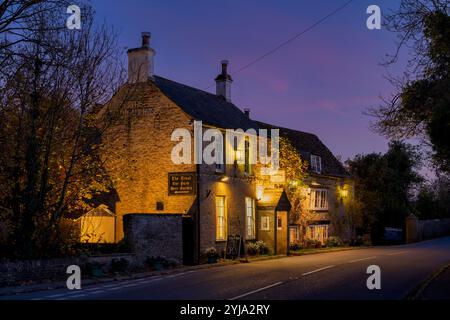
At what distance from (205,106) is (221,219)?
681 cm

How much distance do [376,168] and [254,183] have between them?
2760cm

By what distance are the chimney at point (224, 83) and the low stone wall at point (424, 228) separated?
2258 centimetres

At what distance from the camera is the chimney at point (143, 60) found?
3181 cm

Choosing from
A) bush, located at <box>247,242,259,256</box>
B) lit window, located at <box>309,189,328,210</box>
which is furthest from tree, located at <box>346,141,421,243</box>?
bush, located at <box>247,242,259,256</box>

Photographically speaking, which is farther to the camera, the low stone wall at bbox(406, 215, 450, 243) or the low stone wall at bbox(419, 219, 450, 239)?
the low stone wall at bbox(419, 219, 450, 239)

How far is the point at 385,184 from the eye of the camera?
202 feet

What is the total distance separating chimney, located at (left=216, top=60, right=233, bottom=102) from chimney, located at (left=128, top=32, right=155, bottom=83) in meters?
9.91

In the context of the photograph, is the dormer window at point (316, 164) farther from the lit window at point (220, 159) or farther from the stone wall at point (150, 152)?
the stone wall at point (150, 152)

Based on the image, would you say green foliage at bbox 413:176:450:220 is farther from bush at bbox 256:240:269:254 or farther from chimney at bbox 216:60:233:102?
bush at bbox 256:240:269:254

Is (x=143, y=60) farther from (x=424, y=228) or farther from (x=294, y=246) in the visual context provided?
(x=424, y=228)

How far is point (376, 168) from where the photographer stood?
198ft

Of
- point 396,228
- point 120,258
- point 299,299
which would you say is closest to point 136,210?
point 120,258

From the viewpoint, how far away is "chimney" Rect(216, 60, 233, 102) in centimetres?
4162

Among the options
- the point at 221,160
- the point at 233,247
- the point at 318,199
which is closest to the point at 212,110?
the point at 221,160
